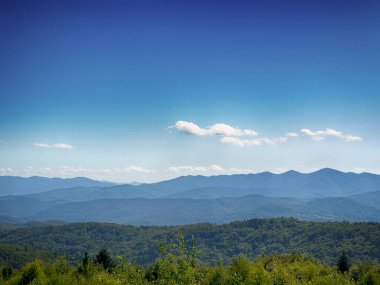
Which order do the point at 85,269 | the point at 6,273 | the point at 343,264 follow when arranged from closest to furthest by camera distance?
1. the point at 85,269
2. the point at 6,273
3. the point at 343,264

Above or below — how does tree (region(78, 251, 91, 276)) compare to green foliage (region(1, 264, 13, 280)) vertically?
above

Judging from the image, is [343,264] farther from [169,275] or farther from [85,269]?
[169,275]

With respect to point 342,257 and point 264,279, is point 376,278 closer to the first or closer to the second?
point 264,279

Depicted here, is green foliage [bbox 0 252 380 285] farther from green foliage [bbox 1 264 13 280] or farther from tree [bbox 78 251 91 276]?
green foliage [bbox 1 264 13 280]

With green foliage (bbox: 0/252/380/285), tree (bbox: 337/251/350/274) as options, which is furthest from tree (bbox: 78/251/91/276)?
tree (bbox: 337/251/350/274)

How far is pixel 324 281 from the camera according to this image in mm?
31859

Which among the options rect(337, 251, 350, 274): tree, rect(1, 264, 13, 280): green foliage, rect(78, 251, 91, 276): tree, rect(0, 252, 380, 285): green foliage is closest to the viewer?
rect(0, 252, 380, 285): green foliage

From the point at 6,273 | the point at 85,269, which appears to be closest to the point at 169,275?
the point at 85,269

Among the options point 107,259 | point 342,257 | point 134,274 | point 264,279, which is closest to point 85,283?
point 134,274

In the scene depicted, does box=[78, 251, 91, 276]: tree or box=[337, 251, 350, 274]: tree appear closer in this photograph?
box=[78, 251, 91, 276]: tree

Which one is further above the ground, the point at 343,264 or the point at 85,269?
the point at 85,269

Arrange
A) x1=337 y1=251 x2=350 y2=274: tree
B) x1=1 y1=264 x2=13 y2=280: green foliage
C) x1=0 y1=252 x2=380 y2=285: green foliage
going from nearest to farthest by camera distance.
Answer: x1=0 y1=252 x2=380 y2=285: green foliage
x1=1 y1=264 x2=13 y2=280: green foliage
x1=337 y1=251 x2=350 y2=274: tree

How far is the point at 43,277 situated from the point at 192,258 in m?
17.5

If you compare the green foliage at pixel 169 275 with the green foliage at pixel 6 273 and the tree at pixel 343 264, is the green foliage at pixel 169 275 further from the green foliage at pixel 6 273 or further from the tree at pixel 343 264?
the tree at pixel 343 264
